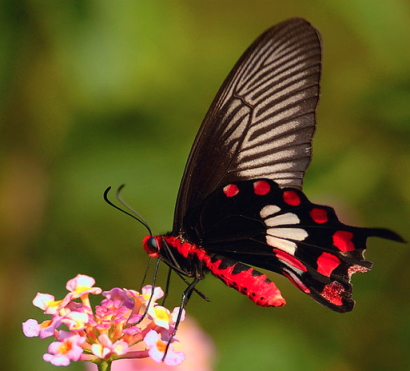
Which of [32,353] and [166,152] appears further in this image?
[166,152]

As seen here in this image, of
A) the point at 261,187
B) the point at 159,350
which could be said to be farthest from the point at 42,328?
the point at 261,187

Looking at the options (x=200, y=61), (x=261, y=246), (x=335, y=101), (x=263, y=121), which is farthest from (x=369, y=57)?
(x=261, y=246)

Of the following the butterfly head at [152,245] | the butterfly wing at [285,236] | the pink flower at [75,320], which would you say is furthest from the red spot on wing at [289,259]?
the pink flower at [75,320]

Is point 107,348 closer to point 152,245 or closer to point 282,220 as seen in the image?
point 152,245

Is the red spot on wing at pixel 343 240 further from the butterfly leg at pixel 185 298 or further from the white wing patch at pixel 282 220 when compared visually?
the butterfly leg at pixel 185 298

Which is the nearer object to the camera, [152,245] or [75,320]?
[75,320]

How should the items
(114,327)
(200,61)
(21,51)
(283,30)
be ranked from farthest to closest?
(200,61) < (21,51) < (283,30) < (114,327)

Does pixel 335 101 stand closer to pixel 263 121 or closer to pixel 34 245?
pixel 263 121

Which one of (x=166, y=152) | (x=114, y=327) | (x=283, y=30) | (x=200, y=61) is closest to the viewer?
(x=114, y=327)
